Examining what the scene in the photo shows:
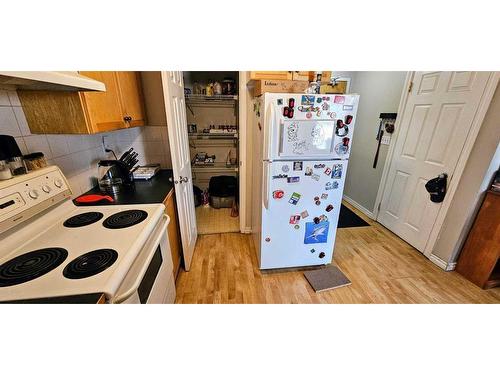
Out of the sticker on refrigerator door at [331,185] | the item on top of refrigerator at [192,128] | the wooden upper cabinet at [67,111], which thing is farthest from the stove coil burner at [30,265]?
the item on top of refrigerator at [192,128]

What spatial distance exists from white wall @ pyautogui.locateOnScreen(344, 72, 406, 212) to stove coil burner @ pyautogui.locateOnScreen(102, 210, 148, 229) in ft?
9.23

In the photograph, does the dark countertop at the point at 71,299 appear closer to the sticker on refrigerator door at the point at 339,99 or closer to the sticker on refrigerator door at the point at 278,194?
the sticker on refrigerator door at the point at 278,194

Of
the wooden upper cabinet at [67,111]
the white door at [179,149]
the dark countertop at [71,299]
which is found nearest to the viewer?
the dark countertop at [71,299]

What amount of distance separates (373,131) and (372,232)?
1369mm

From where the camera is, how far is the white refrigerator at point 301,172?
1.45 meters

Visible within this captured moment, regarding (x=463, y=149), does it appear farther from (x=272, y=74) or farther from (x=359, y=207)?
(x=272, y=74)

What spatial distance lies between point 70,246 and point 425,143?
9.64 ft

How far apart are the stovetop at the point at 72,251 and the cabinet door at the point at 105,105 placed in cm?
50

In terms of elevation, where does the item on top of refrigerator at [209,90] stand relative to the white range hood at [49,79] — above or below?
above

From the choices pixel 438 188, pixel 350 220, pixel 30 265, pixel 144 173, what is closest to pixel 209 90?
pixel 144 173

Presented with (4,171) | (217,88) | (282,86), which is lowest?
(4,171)

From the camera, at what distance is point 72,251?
0.86 meters
